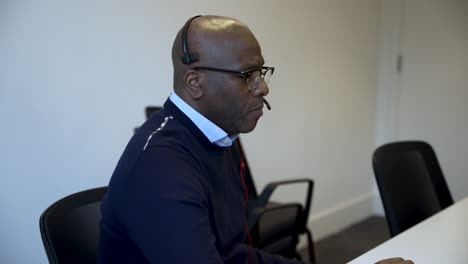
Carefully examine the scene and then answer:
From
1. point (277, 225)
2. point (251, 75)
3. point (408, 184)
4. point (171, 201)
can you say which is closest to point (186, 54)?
point (251, 75)

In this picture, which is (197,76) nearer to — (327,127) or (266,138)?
(266,138)

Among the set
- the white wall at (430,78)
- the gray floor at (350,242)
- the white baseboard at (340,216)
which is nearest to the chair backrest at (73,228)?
the gray floor at (350,242)

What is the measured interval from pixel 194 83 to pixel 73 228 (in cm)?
45

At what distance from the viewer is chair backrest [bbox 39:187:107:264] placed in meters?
1.03

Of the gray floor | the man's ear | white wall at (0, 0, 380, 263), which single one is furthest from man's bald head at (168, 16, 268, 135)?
the gray floor

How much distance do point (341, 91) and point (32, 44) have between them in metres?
2.37

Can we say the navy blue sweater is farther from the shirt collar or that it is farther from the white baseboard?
the white baseboard

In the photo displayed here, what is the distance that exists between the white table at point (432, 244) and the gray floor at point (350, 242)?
145cm

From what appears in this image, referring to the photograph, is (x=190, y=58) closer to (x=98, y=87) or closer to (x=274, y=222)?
(x=98, y=87)

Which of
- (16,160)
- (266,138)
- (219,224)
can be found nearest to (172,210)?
(219,224)

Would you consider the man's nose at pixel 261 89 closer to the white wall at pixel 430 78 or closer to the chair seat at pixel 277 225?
the chair seat at pixel 277 225

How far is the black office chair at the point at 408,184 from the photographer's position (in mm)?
1561

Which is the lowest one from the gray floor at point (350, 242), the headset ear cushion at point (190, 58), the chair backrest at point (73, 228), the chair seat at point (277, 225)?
the gray floor at point (350, 242)

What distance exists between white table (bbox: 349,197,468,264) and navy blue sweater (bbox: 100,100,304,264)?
40cm
